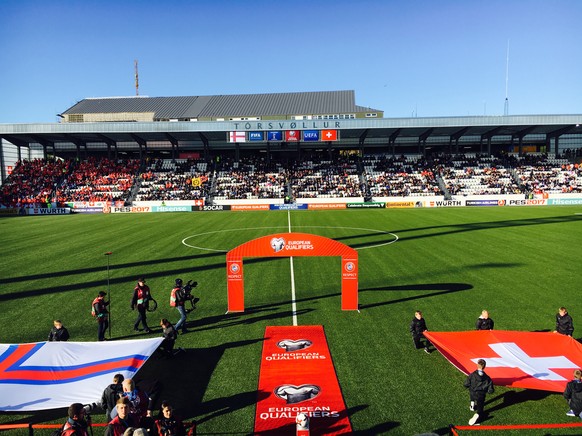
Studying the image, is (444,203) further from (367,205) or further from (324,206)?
(324,206)

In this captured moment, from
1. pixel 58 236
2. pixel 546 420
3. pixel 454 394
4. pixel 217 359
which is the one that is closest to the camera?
pixel 546 420

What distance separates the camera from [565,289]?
17.5m

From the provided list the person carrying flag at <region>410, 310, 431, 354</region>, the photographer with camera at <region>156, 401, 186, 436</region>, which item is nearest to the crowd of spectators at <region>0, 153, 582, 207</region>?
the person carrying flag at <region>410, 310, 431, 354</region>

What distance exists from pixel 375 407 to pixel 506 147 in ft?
266

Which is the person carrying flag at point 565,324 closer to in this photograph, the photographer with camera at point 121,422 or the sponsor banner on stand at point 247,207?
the photographer with camera at point 121,422

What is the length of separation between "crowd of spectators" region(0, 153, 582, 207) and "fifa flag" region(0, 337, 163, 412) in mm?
52428

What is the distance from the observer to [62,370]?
31.7ft

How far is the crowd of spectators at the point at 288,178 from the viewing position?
63.5 meters

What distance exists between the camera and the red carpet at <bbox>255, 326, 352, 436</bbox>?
828 cm

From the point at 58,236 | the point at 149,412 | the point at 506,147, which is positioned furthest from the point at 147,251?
the point at 506,147

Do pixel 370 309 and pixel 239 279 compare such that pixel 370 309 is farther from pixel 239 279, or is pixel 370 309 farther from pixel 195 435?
pixel 195 435

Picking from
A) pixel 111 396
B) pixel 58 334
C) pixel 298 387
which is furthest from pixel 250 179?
pixel 111 396

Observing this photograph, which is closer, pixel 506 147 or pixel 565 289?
pixel 565 289

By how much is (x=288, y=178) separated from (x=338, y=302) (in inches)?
2117
